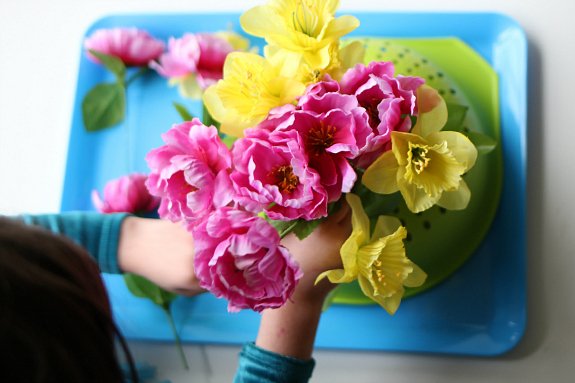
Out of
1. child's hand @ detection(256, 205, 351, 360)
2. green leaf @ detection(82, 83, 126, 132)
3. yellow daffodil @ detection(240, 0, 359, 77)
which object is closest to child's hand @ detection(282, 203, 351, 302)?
child's hand @ detection(256, 205, 351, 360)

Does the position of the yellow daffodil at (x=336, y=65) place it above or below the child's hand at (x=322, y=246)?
above

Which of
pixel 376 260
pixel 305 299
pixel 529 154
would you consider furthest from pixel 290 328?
pixel 529 154

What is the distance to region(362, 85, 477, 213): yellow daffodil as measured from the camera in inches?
15.9

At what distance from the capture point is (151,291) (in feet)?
2.10

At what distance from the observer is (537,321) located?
61 cm

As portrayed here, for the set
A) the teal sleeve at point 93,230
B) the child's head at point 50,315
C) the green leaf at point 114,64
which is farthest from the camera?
the green leaf at point 114,64

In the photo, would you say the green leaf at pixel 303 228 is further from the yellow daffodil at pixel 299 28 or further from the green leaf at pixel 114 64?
the green leaf at pixel 114 64

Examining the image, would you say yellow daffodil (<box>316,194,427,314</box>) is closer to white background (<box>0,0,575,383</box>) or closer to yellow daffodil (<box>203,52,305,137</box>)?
yellow daffodil (<box>203,52,305,137</box>)

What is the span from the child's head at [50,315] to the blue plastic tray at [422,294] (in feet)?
0.91

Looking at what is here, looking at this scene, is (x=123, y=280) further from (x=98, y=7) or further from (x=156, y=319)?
(x=98, y=7)

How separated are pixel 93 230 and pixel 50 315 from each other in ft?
0.80

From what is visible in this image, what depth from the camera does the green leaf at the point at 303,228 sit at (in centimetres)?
44

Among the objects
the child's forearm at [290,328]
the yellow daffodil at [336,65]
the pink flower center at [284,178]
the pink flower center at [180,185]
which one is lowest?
the child's forearm at [290,328]

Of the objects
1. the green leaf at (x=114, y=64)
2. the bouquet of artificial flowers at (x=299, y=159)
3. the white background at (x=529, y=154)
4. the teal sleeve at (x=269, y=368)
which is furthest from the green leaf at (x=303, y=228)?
the green leaf at (x=114, y=64)
